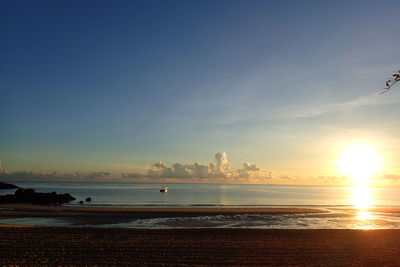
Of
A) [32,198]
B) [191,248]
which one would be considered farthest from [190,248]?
[32,198]

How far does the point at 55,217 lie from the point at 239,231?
27.8m

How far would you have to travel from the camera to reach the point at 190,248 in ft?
71.5

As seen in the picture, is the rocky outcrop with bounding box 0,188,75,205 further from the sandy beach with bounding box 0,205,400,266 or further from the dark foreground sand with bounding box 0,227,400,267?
the dark foreground sand with bounding box 0,227,400,267

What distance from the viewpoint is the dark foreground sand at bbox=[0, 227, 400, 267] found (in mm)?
18375

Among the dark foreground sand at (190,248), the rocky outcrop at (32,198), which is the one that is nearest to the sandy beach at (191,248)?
the dark foreground sand at (190,248)

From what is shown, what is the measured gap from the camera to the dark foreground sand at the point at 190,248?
1838 cm

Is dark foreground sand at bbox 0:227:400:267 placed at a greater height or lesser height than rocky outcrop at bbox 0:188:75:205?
lesser

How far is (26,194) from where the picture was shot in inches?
2916

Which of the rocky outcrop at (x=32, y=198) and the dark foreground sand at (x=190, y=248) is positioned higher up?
the rocky outcrop at (x=32, y=198)

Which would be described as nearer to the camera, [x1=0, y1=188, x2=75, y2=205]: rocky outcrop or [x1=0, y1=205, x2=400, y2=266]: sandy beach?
[x1=0, y1=205, x2=400, y2=266]: sandy beach

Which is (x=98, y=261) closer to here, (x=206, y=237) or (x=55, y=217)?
(x=206, y=237)

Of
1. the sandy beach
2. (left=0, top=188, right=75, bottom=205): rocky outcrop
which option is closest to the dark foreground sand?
the sandy beach

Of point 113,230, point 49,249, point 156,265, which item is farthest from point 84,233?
point 156,265

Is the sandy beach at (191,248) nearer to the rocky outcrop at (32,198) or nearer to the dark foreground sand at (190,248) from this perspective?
the dark foreground sand at (190,248)
